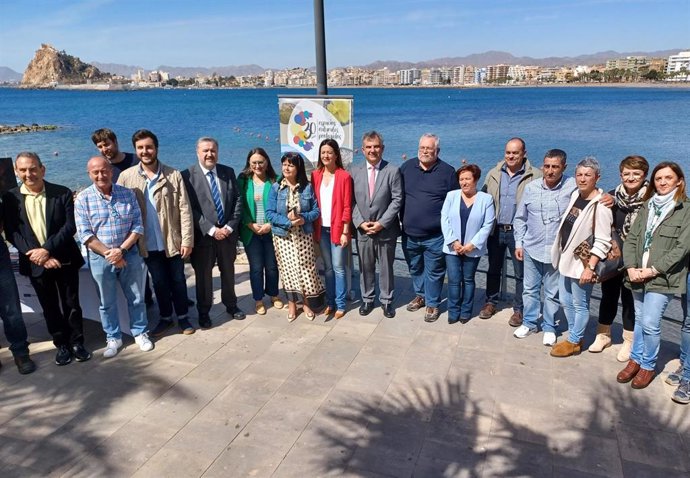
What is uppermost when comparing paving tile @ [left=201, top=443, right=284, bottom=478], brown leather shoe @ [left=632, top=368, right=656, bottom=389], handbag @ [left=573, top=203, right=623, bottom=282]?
handbag @ [left=573, top=203, right=623, bottom=282]

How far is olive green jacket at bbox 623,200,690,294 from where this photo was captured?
339 cm

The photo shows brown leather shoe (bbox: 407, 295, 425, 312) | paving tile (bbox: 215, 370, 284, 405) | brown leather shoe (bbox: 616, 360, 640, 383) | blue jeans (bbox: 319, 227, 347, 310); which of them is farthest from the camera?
brown leather shoe (bbox: 407, 295, 425, 312)

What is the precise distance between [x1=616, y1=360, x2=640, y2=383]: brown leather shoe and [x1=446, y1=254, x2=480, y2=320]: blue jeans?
57.3 inches

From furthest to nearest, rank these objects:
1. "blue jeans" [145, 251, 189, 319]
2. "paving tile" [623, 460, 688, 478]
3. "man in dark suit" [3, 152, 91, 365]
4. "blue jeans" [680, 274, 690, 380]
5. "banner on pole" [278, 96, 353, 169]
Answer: "banner on pole" [278, 96, 353, 169], "blue jeans" [145, 251, 189, 319], "man in dark suit" [3, 152, 91, 365], "blue jeans" [680, 274, 690, 380], "paving tile" [623, 460, 688, 478]

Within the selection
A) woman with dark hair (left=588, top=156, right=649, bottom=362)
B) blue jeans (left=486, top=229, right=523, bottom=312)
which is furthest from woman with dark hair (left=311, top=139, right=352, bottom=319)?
woman with dark hair (left=588, top=156, right=649, bottom=362)

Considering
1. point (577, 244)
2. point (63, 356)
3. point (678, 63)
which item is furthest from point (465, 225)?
point (678, 63)

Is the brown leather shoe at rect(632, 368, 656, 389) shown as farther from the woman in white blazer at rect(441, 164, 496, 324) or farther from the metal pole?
the metal pole

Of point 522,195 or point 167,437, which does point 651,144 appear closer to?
point 522,195

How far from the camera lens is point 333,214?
4801 millimetres

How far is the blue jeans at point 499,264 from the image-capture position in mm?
4762

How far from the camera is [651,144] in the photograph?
29891mm

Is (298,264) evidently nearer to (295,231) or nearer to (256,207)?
(295,231)

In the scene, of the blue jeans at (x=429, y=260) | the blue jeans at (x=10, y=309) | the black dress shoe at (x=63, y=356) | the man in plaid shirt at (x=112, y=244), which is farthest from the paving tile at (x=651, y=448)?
the blue jeans at (x=10, y=309)

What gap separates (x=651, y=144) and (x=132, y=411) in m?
34.2
